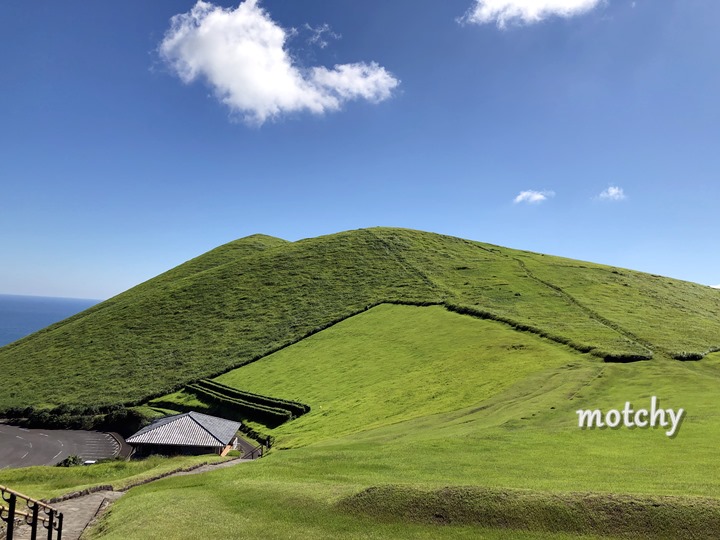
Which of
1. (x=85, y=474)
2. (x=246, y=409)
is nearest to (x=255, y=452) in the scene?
(x=246, y=409)

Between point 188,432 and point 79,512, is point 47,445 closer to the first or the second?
point 188,432

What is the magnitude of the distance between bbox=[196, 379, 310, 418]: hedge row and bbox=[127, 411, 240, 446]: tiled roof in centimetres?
630

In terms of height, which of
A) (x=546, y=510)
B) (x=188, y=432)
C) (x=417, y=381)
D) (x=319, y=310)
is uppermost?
(x=319, y=310)

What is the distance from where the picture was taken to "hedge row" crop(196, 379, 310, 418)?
57.3 meters

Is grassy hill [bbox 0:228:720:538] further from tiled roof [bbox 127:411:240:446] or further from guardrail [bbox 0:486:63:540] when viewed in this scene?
tiled roof [bbox 127:411:240:446]

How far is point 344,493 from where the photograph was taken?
63.0 ft

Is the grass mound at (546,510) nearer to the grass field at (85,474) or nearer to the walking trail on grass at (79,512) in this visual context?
the walking trail on grass at (79,512)

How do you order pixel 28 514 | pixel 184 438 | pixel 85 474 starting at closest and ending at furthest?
pixel 28 514, pixel 85 474, pixel 184 438

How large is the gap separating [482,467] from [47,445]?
63.9 meters

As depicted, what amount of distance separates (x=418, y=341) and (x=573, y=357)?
23.0 metres

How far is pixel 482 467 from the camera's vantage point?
22.7 metres

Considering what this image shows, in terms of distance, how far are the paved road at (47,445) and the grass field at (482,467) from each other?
1065 inches

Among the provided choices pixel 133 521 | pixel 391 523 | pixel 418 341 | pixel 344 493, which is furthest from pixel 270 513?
pixel 418 341

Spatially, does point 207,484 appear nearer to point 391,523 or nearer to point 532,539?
point 391,523
